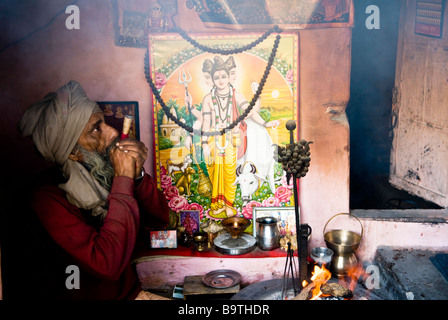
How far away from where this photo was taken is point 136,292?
3615 millimetres

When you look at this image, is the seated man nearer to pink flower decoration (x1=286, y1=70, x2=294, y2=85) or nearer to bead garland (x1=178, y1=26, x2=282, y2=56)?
bead garland (x1=178, y1=26, x2=282, y2=56)

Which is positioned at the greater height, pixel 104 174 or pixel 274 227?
pixel 104 174

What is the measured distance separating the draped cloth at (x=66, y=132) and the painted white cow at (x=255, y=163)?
1.59 meters

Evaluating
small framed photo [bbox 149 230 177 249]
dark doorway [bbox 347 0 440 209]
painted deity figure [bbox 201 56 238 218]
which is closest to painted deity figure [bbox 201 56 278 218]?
painted deity figure [bbox 201 56 238 218]

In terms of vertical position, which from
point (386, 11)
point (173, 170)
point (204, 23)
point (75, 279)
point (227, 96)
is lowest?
point (75, 279)

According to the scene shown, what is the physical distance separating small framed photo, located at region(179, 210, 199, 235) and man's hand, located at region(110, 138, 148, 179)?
1.12m

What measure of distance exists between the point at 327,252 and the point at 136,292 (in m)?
1.87

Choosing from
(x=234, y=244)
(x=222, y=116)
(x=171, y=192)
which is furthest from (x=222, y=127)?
(x=234, y=244)

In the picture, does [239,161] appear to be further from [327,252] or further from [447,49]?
[447,49]

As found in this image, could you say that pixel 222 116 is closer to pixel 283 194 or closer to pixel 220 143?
pixel 220 143

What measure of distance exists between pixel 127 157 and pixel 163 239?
1286 mm

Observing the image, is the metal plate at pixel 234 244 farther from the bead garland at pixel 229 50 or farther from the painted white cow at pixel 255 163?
the bead garland at pixel 229 50
